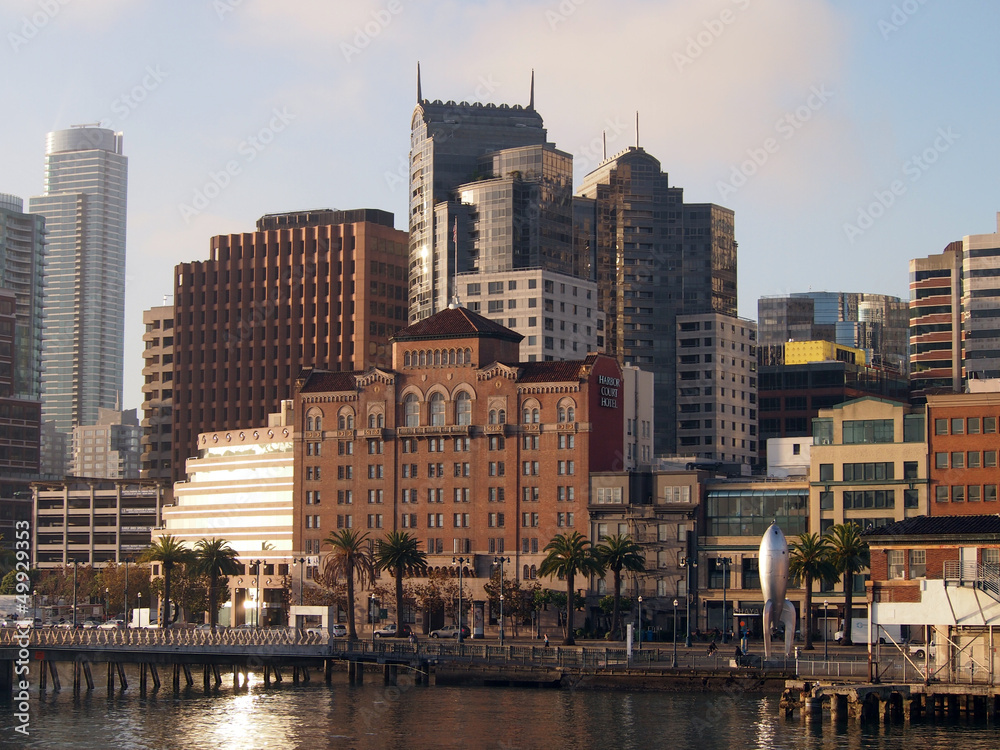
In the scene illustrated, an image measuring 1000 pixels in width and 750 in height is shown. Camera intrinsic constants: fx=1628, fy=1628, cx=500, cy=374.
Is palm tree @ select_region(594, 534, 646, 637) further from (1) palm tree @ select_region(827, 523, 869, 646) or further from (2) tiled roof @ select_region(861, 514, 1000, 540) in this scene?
(2) tiled roof @ select_region(861, 514, 1000, 540)

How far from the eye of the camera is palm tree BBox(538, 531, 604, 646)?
17512 centimetres

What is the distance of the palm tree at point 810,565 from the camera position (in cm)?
16512

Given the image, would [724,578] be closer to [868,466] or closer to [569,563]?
[868,466]

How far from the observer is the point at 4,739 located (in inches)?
4569

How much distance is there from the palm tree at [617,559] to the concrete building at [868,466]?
20.6m

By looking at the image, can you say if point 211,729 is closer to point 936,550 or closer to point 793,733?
point 793,733

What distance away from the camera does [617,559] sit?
586ft

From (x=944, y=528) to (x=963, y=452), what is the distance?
46641 millimetres

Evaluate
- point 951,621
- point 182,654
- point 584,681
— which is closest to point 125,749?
point 182,654

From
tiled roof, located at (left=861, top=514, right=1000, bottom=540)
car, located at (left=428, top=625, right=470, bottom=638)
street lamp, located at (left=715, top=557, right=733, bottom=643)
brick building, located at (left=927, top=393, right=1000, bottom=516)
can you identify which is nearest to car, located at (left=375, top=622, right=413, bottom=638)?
car, located at (left=428, top=625, right=470, bottom=638)

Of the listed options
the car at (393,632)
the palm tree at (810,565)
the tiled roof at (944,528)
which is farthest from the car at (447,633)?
the tiled roof at (944,528)

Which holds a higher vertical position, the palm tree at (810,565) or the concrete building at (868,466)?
the concrete building at (868,466)

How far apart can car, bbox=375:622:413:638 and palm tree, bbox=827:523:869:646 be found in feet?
165

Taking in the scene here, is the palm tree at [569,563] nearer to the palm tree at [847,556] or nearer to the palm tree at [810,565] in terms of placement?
the palm tree at [810,565]
